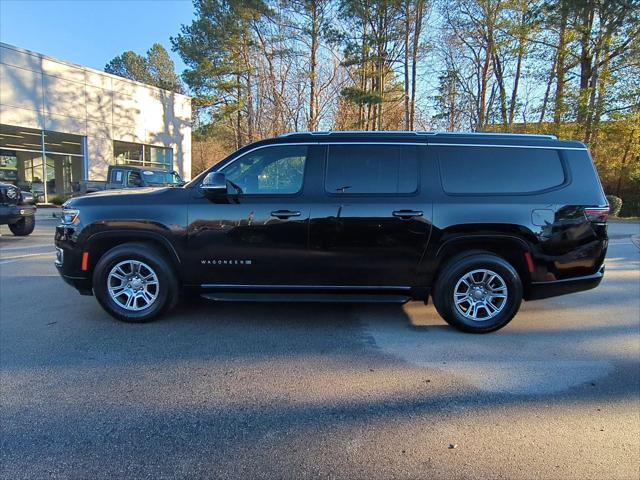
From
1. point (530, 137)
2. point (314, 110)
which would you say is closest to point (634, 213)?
point (314, 110)

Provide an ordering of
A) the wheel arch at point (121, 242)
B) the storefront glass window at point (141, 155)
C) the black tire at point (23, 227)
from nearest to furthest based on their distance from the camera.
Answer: the wheel arch at point (121, 242)
the black tire at point (23, 227)
the storefront glass window at point (141, 155)

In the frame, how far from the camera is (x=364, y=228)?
14.0ft

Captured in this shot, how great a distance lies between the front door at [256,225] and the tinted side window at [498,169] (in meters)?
1.54

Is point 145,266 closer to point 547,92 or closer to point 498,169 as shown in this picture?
point 498,169

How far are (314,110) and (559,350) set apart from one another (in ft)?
89.1

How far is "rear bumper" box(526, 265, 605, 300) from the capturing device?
4426 millimetres

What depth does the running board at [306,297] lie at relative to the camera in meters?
4.36

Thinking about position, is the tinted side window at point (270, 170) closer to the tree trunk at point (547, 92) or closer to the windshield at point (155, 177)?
the windshield at point (155, 177)

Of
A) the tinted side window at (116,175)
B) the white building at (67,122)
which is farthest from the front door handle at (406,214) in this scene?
the white building at (67,122)

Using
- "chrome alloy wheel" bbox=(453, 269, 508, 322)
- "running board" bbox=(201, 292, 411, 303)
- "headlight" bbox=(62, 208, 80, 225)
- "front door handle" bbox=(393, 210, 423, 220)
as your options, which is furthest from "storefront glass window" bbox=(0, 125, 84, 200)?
"chrome alloy wheel" bbox=(453, 269, 508, 322)

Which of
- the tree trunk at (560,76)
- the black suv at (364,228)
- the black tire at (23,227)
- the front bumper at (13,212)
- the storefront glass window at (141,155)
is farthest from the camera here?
the storefront glass window at (141,155)

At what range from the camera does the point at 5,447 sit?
8.04 ft

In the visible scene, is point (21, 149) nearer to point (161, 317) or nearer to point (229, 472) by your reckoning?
point (161, 317)

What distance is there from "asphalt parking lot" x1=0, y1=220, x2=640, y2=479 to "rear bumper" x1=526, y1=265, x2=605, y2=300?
1.44 feet
